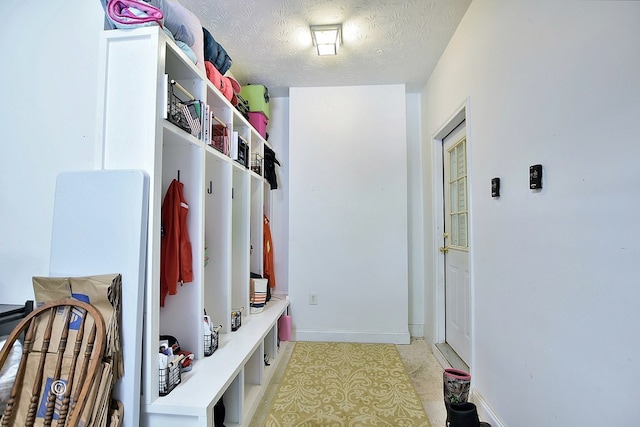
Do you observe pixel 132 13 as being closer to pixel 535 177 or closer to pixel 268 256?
pixel 535 177

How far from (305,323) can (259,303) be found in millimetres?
738

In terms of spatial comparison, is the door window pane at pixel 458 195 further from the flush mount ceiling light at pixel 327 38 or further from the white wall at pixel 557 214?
the flush mount ceiling light at pixel 327 38

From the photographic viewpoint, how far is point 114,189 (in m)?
1.24

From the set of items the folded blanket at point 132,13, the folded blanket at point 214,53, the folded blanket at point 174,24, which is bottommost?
the folded blanket at point 132,13

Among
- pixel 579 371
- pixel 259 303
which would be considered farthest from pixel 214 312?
pixel 579 371

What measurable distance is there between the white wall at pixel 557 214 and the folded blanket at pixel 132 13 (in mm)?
1695

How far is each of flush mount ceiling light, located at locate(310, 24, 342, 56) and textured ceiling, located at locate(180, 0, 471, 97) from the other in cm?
4

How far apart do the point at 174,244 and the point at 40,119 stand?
2.87ft

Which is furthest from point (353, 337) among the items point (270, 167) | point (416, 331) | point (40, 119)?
point (40, 119)

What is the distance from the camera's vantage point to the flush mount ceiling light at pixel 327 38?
2.24 m

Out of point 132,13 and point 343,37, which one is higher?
point 343,37

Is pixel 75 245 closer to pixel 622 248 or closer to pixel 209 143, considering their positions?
pixel 209 143

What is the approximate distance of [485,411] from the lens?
168cm

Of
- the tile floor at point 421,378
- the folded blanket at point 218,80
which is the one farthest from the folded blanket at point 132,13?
→ the tile floor at point 421,378
